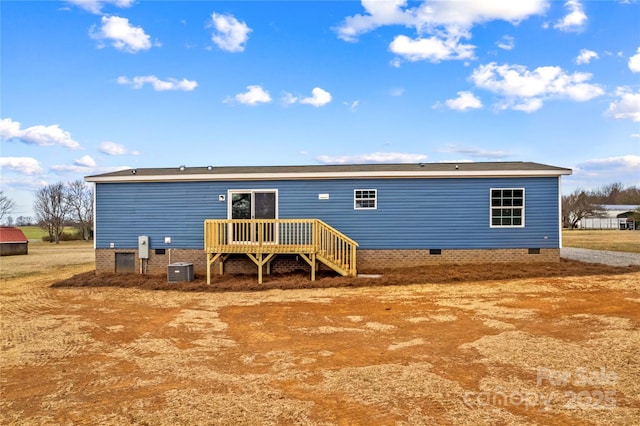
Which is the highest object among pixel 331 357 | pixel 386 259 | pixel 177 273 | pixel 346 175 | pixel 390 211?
pixel 346 175

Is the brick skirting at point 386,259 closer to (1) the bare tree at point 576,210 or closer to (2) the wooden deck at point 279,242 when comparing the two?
(2) the wooden deck at point 279,242

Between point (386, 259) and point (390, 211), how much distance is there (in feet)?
5.17

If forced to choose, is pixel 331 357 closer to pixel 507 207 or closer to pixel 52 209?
pixel 507 207

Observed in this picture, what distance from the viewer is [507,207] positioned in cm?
1323

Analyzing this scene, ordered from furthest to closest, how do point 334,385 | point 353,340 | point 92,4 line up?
point 92,4 → point 353,340 → point 334,385

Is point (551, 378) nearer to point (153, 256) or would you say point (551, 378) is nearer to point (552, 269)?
point (552, 269)

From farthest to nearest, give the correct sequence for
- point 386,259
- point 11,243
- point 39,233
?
1. point 39,233
2. point 11,243
3. point 386,259

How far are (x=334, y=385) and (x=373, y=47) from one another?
59.7 feet

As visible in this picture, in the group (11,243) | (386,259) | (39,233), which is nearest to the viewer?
(386,259)

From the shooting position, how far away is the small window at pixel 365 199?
1344 cm

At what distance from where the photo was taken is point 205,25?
16125 millimetres

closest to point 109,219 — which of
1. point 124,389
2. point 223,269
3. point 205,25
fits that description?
point 223,269

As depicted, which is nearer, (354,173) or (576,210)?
(354,173)

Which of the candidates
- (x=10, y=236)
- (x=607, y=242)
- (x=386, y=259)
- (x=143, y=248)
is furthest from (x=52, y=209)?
(x=607, y=242)
